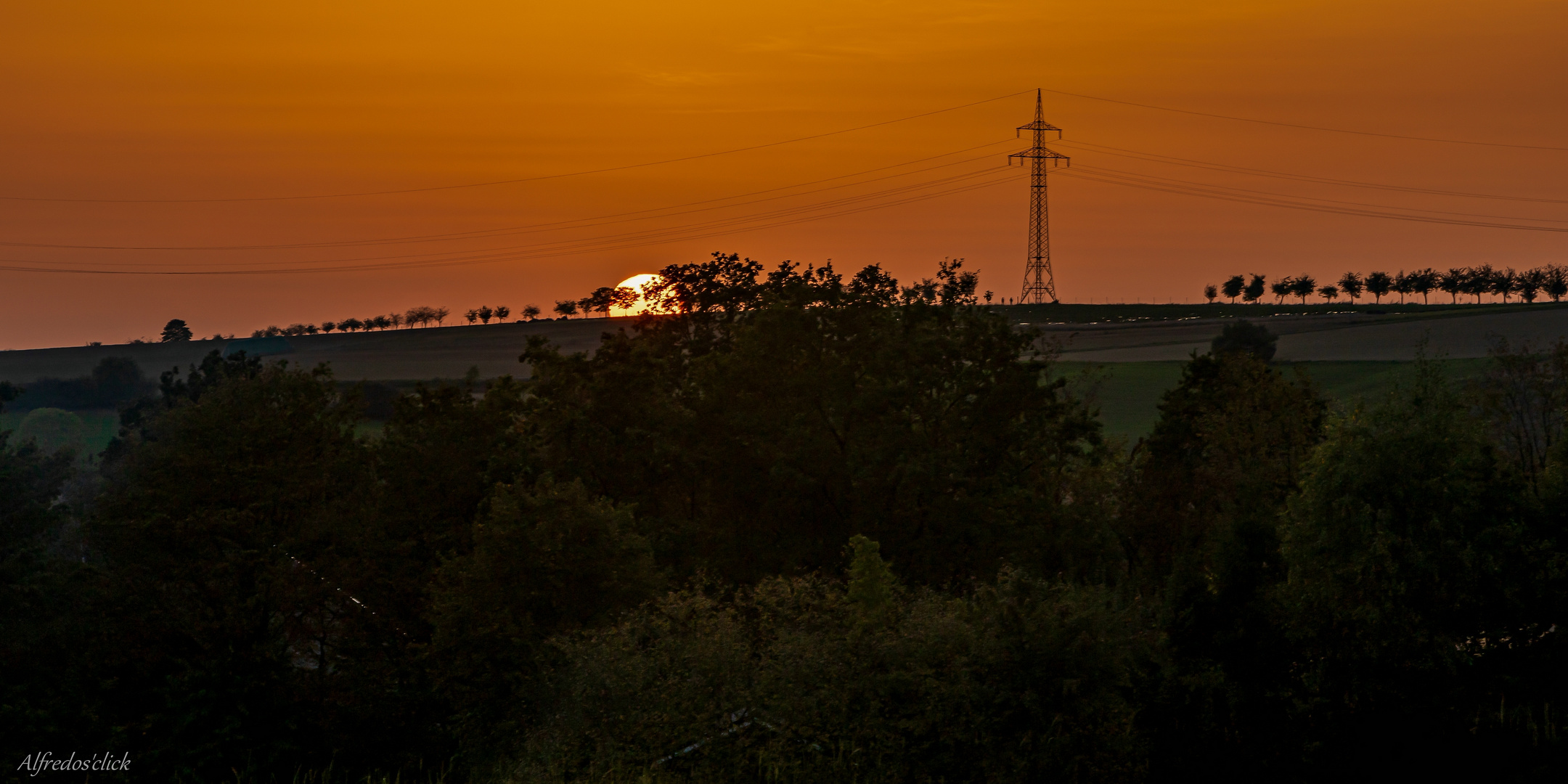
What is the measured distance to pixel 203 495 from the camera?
5272 cm

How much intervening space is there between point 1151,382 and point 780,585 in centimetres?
11360

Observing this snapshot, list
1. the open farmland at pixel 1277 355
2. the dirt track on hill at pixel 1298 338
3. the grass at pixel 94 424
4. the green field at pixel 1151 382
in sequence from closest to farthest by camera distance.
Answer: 1. the green field at pixel 1151 382
2. the open farmland at pixel 1277 355
3. the dirt track on hill at pixel 1298 338
4. the grass at pixel 94 424

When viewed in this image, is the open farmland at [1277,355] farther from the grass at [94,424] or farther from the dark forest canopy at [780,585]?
the dark forest canopy at [780,585]

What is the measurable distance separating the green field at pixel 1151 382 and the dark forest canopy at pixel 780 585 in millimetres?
60785

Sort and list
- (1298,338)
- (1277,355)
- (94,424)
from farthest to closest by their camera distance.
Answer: (94,424) → (1298,338) → (1277,355)

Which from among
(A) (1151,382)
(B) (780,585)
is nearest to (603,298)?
(B) (780,585)

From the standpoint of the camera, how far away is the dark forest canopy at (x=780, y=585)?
118 ft

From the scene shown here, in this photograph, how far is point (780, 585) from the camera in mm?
39938

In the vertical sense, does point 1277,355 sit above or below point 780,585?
above

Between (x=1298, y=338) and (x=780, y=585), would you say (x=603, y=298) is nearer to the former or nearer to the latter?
(x=780, y=585)

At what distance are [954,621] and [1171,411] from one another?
4035 centimetres

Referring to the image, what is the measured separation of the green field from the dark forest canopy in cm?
6079

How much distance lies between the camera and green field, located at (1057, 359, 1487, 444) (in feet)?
406

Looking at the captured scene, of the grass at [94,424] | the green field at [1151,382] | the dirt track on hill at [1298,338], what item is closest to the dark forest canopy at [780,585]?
the green field at [1151,382]
